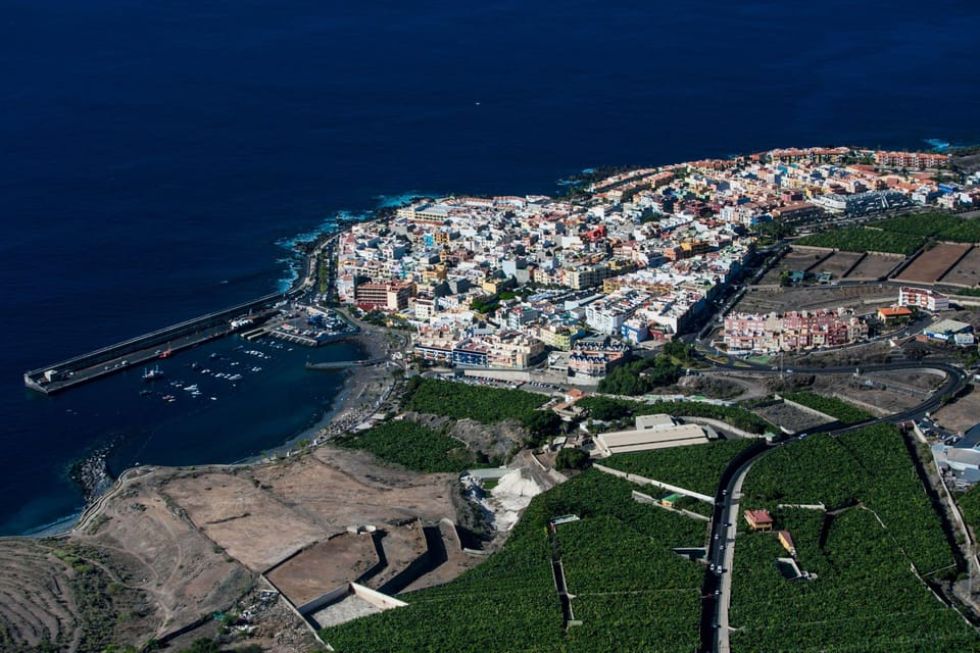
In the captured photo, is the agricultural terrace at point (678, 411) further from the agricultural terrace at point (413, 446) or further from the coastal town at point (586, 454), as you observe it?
the agricultural terrace at point (413, 446)

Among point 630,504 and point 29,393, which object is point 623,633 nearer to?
point 630,504

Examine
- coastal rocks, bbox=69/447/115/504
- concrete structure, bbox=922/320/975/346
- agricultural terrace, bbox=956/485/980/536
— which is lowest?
coastal rocks, bbox=69/447/115/504

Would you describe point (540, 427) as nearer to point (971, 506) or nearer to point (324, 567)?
point (324, 567)

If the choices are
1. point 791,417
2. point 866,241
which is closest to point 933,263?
point 866,241

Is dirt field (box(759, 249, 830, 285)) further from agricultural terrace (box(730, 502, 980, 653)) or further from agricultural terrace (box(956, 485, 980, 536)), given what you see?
agricultural terrace (box(730, 502, 980, 653))

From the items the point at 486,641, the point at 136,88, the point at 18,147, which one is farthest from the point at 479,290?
the point at 136,88

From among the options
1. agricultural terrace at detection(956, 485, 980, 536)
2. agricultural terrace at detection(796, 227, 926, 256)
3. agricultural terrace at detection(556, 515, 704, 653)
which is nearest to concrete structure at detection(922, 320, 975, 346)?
agricultural terrace at detection(796, 227, 926, 256)

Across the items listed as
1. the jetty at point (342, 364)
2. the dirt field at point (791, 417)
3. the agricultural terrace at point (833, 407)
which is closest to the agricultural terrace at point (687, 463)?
the dirt field at point (791, 417)
